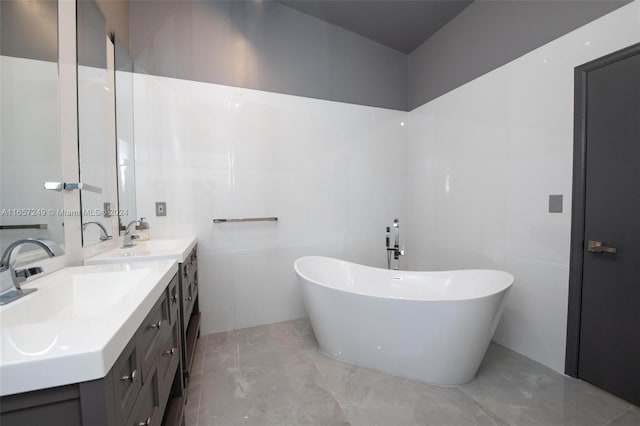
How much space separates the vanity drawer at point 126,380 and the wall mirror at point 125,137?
5.12 feet

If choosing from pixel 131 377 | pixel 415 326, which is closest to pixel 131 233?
pixel 131 377

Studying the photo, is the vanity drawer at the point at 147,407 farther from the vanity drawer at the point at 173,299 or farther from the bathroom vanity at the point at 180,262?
the bathroom vanity at the point at 180,262

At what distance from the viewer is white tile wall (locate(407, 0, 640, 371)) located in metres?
1.77

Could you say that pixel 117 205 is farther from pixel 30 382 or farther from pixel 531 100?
pixel 531 100

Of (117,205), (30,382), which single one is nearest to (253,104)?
(117,205)

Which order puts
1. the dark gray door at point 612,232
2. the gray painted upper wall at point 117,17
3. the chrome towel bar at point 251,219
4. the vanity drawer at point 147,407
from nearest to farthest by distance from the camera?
1. the vanity drawer at point 147,407
2. the dark gray door at point 612,232
3. the gray painted upper wall at point 117,17
4. the chrome towel bar at point 251,219

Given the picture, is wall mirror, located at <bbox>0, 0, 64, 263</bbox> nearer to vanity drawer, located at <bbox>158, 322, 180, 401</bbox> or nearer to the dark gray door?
vanity drawer, located at <bbox>158, 322, 180, 401</bbox>

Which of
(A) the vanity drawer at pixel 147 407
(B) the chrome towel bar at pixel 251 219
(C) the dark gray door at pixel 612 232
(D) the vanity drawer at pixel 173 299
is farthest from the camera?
(B) the chrome towel bar at pixel 251 219

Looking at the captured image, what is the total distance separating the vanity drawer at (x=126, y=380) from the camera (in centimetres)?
61

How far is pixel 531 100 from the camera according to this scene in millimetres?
1953

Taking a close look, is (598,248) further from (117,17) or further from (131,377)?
(117,17)

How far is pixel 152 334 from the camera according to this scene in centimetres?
94

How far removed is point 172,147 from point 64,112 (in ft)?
3.16

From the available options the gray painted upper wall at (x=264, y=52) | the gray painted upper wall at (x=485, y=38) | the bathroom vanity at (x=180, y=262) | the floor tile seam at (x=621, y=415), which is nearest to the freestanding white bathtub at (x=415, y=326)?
the floor tile seam at (x=621, y=415)
